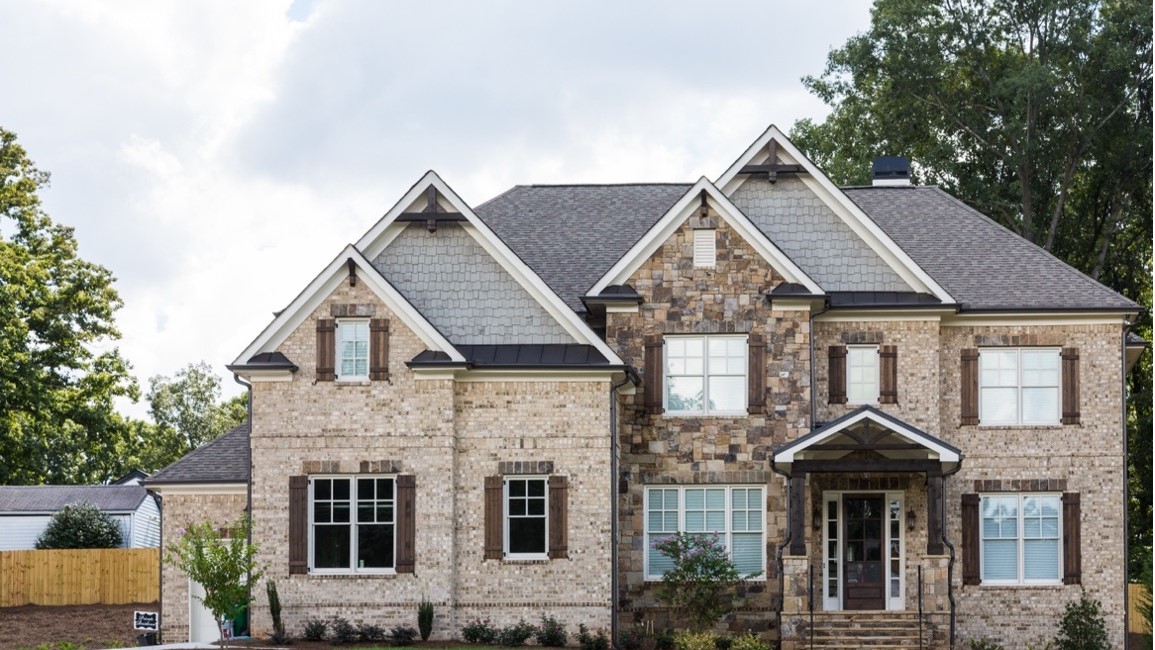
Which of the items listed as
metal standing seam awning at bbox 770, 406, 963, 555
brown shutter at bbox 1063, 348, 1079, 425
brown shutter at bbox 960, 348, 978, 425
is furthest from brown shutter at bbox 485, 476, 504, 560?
brown shutter at bbox 1063, 348, 1079, 425

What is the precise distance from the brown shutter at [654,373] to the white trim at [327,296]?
3875 mm

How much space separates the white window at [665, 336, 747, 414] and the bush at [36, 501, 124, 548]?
2558 centimetres

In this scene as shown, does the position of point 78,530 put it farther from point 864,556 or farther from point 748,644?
point 748,644

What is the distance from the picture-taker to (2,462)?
4769cm

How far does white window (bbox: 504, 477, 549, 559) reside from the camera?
97.0 feet

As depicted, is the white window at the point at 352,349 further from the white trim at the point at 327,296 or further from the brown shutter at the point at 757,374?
the brown shutter at the point at 757,374

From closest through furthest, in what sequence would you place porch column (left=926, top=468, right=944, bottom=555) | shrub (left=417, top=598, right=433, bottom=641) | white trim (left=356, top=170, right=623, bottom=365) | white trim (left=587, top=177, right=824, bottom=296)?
shrub (left=417, top=598, right=433, bottom=641)
porch column (left=926, top=468, right=944, bottom=555)
white trim (left=356, top=170, right=623, bottom=365)
white trim (left=587, top=177, right=824, bottom=296)

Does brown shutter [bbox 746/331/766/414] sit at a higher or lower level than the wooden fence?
higher

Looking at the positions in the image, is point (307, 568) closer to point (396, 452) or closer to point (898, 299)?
point (396, 452)

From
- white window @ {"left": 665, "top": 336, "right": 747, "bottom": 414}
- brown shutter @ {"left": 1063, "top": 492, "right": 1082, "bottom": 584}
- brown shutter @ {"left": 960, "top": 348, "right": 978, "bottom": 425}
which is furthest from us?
brown shutter @ {"left": 960, "top": 348, "right": 978, "bottom": 425}

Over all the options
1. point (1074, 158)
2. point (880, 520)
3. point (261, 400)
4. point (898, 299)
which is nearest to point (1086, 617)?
point (880, 520)

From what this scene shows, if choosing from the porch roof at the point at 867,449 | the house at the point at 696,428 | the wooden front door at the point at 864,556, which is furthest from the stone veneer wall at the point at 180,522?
the wooden front door at the point at 864,556

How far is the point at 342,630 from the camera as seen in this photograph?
2864 cm

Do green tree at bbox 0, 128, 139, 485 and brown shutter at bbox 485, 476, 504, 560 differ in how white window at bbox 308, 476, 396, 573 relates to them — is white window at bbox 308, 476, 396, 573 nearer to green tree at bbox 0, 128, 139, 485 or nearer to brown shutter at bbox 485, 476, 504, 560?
brown shutter at bbox 485, 476, 504, 560
